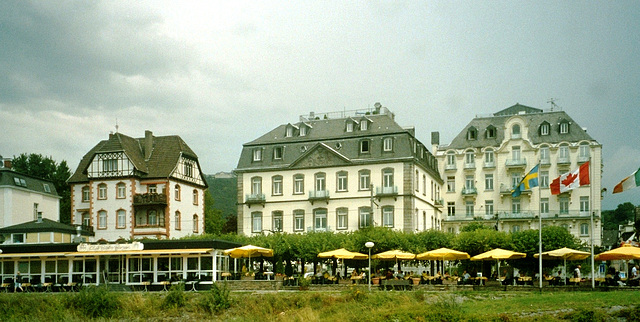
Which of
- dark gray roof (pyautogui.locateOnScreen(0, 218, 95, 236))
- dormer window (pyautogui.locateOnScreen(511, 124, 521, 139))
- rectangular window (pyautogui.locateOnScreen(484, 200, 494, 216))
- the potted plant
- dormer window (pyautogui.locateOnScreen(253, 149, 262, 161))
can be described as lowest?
the potted plant

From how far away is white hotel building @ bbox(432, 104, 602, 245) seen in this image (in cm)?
6906

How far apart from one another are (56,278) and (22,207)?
21.8 metres

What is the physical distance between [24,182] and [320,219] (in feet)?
92.0

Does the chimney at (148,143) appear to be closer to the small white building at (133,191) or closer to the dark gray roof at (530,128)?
the small white building at (133,191)

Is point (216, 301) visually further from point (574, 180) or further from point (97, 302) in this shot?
point (574, 180)

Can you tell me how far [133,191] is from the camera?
65312mm

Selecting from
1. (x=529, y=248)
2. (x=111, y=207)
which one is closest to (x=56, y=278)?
(x=111, y=207)

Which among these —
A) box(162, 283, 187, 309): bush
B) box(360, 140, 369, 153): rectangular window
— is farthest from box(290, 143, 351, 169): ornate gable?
box(162, 283, 187, 309): bush

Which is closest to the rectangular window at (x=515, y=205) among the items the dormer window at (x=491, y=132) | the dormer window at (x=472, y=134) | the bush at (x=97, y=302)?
the dormer window at (x=491, y=132)

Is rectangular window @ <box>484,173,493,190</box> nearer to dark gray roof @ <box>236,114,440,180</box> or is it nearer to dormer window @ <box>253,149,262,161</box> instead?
dark gray roof @ <box>236,114,440,180</box>

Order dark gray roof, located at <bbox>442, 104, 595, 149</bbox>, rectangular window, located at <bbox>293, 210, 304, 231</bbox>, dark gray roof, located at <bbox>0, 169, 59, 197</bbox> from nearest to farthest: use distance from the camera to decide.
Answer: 1. rectangular window, located at <bbox>293, 210, 304, 231</bbox>
2. dark gray roof, located at <bbox>0, 169, 59, 197</bbox>
3. dark gray roof, located at <bbox>442, 104, 595, 149</bbox>

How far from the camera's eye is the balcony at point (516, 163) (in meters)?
70.6

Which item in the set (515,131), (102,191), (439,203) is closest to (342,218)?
(439,203)

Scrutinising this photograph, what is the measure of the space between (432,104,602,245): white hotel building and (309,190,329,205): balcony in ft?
51.2
